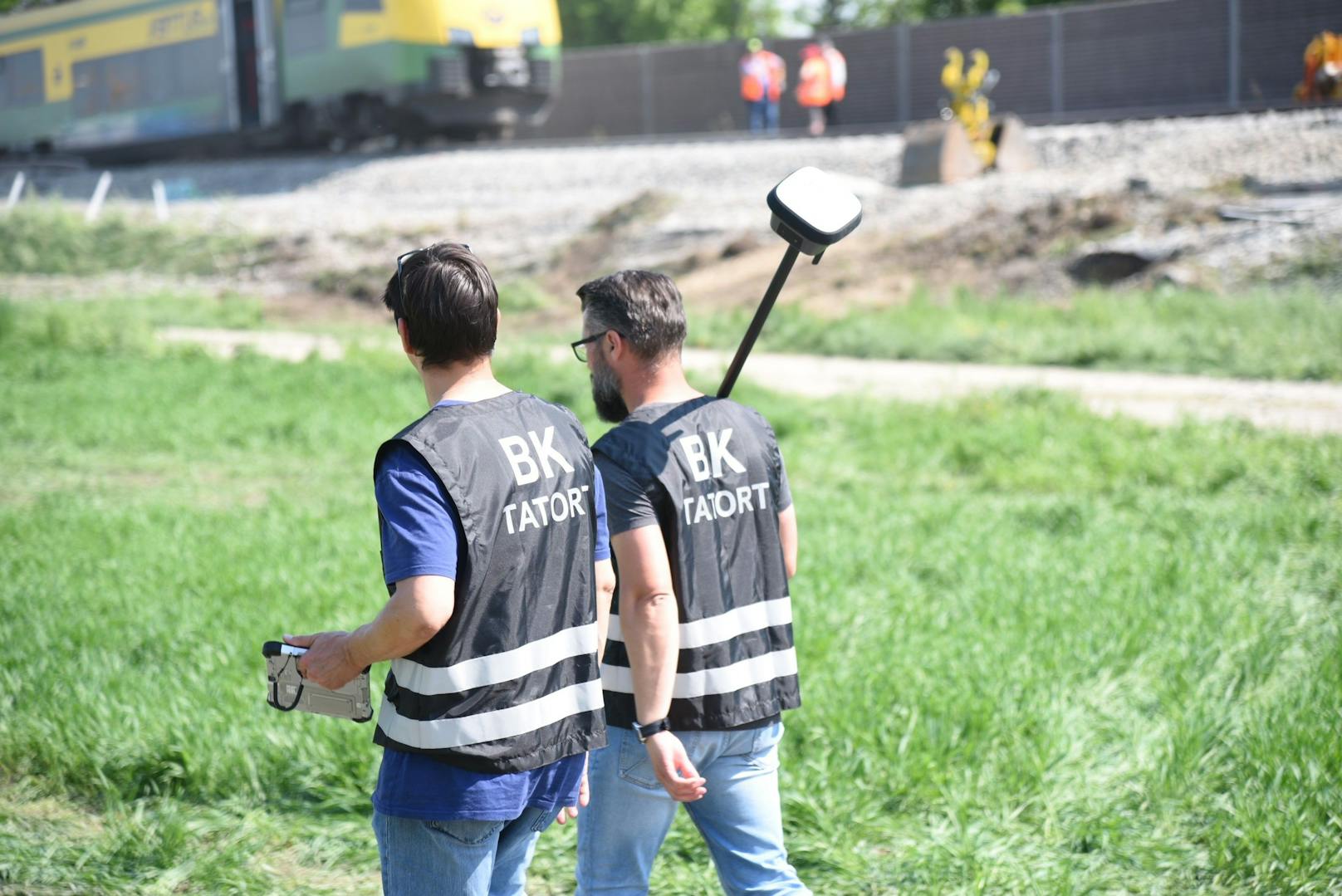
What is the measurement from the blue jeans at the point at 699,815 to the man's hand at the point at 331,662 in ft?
2.21

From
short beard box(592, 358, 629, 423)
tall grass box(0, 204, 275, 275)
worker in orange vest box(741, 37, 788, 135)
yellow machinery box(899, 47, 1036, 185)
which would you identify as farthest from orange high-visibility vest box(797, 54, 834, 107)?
short beard box(592, 358, 629, 423)

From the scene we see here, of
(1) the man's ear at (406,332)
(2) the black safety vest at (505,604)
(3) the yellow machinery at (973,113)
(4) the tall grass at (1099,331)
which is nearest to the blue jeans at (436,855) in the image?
Result: (2) the black safety vest at (505,604)

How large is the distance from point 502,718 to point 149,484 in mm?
7837

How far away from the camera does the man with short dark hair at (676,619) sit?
294 centimetres

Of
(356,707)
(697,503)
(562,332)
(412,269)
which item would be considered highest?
(412,269)

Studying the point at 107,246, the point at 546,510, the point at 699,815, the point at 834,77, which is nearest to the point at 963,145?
the point at 834,77

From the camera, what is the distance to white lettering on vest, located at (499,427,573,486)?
8.68ft

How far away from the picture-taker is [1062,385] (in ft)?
43.1

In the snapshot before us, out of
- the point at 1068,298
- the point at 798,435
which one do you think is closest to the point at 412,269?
the point at 798,435

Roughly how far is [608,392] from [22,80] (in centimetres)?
3617

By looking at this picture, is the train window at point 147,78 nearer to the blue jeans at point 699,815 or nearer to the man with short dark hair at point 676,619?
the man with short dark hair at point 676,619

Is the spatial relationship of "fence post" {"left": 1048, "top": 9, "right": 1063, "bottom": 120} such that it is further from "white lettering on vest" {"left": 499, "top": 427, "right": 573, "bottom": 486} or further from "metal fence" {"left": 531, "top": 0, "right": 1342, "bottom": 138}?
"white lettering on vest" {"left": 499, "top": 427, "right": 573, "bottom": 486}

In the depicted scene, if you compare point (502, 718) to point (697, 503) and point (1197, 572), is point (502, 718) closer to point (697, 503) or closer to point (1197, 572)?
point (697, 503)

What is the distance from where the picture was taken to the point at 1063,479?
9438 millimetres
